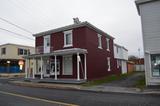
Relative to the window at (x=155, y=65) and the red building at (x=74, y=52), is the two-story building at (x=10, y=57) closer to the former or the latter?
the red building at (x=74, y=52)

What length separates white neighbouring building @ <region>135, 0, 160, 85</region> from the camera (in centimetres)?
1567

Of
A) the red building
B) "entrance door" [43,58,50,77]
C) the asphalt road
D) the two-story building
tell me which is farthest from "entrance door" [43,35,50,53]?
the two-story building

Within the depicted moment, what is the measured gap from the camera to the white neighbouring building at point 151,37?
15672 mm

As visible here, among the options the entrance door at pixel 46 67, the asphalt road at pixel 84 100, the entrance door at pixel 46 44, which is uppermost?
the entrance door at pixel 46 44

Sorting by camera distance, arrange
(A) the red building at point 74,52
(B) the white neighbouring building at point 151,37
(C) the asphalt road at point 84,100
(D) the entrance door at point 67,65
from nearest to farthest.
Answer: (C) the asphalt road at point 84,100
(B) the white neighbouring building at point 151,37
(A) the red building at point 74,52
(D) the entrance door at point 67,65

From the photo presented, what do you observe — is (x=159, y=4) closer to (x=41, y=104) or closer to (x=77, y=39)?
(x=77, y=39)

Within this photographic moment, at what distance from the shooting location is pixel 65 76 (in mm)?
22562

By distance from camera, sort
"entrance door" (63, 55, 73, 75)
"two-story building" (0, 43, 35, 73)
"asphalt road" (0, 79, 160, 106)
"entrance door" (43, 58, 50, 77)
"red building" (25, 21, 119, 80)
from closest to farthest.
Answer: "asphalt road" (0, 79, 160, 106) → "red building" (25, 21, 119, 80) → "entrance door" (63, 55, 73, 75) → "entrance door" (43, 58, 50, 77) → "two-story building" (0, 43, 35, 73)

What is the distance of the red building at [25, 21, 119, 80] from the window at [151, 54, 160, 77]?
709 cm

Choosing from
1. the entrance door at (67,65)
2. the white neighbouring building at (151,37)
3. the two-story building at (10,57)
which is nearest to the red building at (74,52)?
the entrance door at (67,65)

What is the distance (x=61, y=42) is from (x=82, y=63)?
4331mm

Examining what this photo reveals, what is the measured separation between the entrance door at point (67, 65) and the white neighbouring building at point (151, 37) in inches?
367

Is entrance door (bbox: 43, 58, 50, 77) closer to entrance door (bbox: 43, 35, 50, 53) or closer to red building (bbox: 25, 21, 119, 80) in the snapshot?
red building (bbox: 25, 21, 119, 80)

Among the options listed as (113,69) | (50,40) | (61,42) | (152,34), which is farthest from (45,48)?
(152,34)
